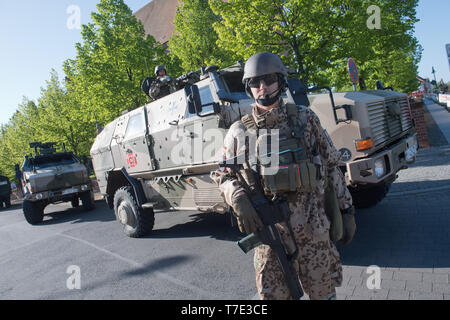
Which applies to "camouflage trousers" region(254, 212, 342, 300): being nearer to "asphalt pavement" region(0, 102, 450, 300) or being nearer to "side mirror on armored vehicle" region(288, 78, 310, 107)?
"asphalt pavement" region(0, 102, 450, 300)

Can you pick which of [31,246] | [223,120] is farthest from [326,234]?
[31,246]

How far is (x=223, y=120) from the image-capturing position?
13.0 feet

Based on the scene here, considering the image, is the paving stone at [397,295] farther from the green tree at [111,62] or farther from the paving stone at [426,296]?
the green tree at [111,62]

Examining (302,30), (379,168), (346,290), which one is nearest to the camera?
(346,290)

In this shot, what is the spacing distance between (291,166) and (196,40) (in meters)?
14.8

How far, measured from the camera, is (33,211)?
9.88 metres

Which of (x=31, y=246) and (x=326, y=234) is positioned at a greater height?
(x=326, y=234)

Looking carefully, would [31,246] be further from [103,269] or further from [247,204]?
[247,204]

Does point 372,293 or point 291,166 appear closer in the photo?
point 291,166

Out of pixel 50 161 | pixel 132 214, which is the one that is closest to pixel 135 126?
pixel 132 214

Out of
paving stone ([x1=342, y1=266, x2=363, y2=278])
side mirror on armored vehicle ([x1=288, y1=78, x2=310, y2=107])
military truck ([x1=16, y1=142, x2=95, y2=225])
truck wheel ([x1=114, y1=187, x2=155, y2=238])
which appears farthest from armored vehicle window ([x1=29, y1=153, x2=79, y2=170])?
paving stone ([x1=342, y1=266, x2=363, y2=278])

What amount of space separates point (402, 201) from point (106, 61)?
11659mm

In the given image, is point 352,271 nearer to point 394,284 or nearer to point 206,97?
point 394,284

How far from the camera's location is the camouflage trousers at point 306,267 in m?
1.94
